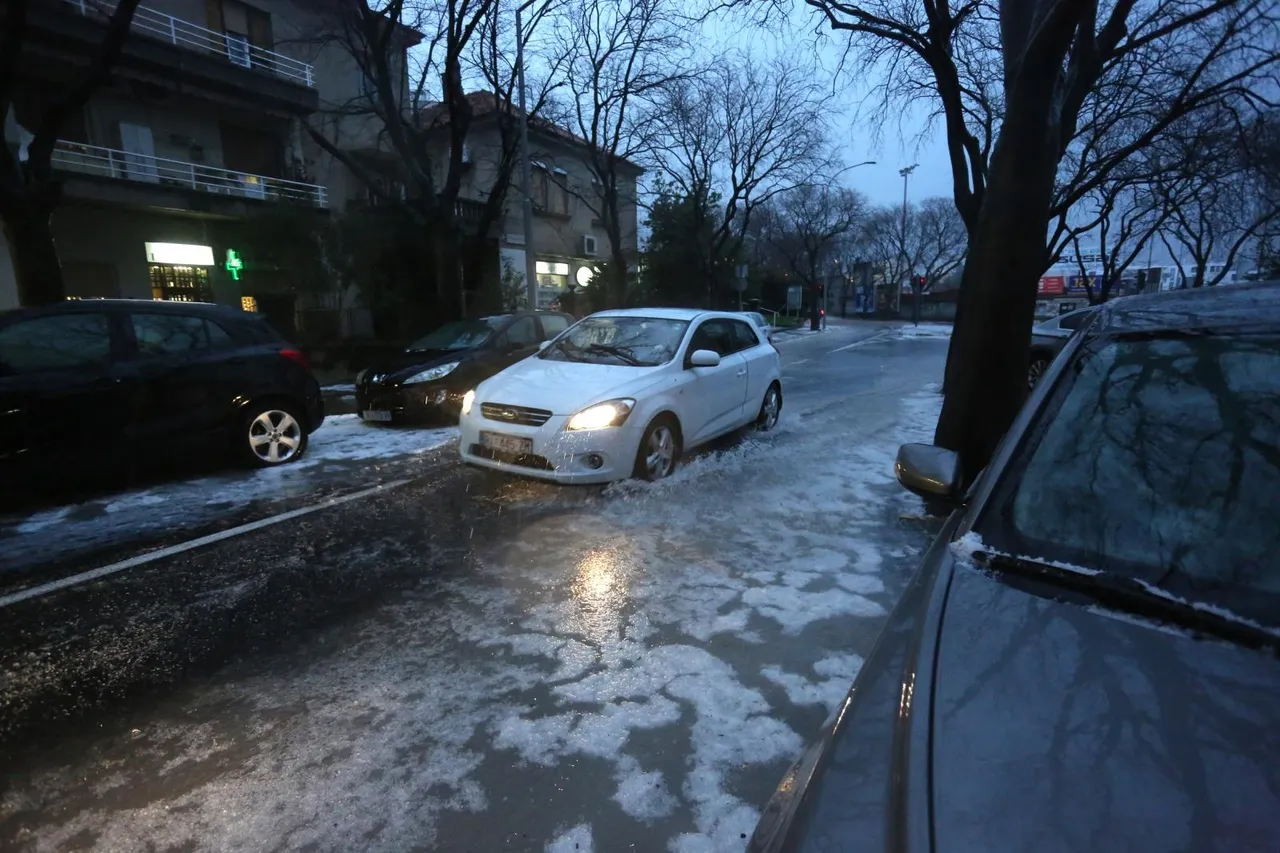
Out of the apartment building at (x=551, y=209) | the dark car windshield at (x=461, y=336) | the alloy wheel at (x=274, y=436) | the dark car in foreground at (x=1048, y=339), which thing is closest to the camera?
the alloy wheel at (x=274, y=436)

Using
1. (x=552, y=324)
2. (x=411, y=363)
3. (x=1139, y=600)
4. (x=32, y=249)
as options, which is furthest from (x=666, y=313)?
(x=32, y=249)

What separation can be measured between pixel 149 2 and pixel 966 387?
2111 centimetres

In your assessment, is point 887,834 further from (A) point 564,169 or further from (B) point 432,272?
(A) point 564,169

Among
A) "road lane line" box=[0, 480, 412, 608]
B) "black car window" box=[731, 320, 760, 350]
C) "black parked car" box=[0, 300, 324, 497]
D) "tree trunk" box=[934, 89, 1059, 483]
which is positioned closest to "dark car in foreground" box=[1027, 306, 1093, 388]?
"black car window" box=[731, 320, 760, 350]

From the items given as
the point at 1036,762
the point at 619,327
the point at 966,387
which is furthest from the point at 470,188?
the point at 1036,762

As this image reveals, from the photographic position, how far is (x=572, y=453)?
5395 millimetres

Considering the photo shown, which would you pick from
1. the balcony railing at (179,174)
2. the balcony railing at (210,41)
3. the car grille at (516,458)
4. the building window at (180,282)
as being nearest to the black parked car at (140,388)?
the car grille at (516,458)

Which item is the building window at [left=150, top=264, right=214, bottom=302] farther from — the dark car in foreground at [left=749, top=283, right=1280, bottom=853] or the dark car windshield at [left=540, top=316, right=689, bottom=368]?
the dark car in foreground at [left=749, top=283, right=1280, bottom=853]

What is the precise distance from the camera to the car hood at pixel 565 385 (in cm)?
557

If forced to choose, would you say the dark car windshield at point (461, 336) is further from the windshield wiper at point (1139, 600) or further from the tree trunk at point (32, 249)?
the windshield wiper at point (1139, 600)

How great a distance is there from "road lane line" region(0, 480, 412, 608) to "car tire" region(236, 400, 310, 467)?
148 cm

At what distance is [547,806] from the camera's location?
7.54 ft

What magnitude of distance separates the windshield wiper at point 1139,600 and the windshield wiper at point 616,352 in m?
4.65

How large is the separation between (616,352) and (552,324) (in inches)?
162
